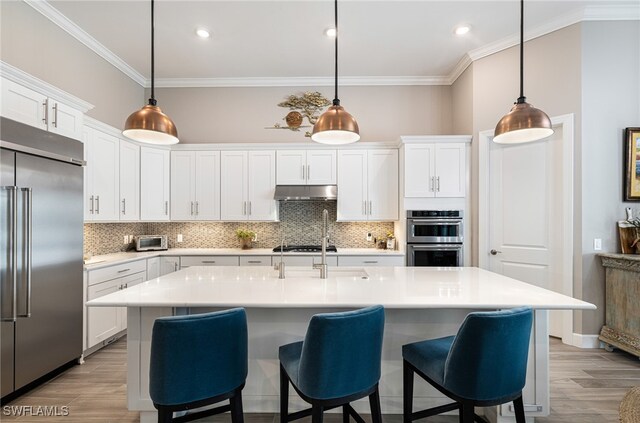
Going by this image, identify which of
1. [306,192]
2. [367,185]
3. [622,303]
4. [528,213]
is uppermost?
[367,185]

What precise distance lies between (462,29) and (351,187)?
7.40 feet

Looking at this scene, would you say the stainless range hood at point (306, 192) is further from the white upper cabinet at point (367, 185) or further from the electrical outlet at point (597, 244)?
the electrical outlet at point (597, 244)

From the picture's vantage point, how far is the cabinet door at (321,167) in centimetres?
455

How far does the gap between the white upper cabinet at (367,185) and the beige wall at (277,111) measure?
1.66 feet

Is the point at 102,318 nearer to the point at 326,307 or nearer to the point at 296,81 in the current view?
the point at 326,307

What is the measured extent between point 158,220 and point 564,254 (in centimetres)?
501

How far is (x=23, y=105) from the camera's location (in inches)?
98.6

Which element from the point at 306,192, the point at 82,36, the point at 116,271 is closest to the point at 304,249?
the point at 306,192

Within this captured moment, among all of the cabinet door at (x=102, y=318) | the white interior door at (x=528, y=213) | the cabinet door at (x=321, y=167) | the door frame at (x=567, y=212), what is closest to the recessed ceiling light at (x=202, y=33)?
the cabinet door at (x=321, y=167)

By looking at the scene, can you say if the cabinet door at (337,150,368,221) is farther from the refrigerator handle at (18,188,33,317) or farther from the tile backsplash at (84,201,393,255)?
the refrigerator handle at (18,188,33,317)

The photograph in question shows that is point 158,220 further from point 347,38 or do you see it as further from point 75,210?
point 347,38

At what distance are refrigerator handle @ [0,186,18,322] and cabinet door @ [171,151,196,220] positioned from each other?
2338 mm

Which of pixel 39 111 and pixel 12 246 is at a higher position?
pixel 39 111
